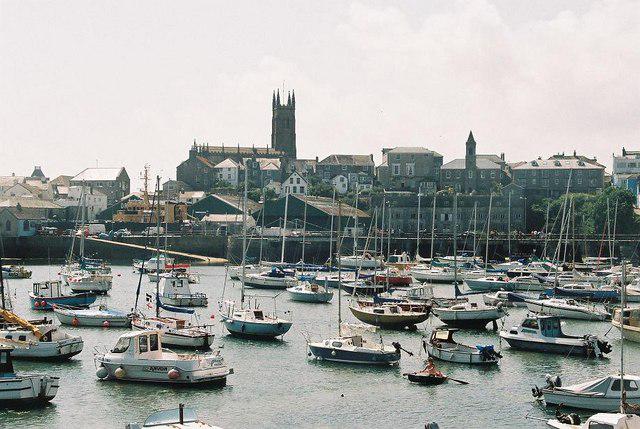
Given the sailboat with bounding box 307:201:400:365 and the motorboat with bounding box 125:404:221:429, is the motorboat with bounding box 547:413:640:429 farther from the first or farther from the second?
the sailboat with bounding box 307:201:400:365

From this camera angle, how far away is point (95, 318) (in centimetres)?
5778

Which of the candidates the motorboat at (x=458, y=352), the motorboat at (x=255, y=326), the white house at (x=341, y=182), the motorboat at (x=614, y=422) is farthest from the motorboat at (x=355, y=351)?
the white house at (x=341, y=182)

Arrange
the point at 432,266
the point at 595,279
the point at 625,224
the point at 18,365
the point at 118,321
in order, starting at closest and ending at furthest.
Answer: the point at 18,365 → the point at 118,321 → the point at 595,279 → the point at 432,266 → the point at 625,224

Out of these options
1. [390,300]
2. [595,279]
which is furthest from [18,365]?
[595,279]

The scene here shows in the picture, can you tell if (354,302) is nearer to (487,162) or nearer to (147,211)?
(147,211)

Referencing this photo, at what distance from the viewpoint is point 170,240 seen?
432 ft

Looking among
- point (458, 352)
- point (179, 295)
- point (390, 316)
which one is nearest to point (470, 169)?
point (179, 295)

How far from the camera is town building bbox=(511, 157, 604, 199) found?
532 feet

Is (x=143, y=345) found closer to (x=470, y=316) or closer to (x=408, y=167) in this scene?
(x=470, y=316)

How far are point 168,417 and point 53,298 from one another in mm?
41199

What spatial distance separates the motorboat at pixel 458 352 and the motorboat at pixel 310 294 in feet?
91.0

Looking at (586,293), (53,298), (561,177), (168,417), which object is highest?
(561,177)

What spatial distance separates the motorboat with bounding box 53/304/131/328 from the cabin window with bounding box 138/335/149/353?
15.8 meters

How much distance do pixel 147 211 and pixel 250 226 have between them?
20.4 m
